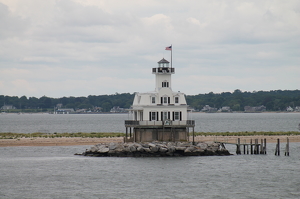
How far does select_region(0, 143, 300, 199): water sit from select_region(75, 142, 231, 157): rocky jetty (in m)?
1.36

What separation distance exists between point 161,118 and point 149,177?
1572 centimetres

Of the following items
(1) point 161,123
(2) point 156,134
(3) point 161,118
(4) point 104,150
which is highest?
(3) point 161,118

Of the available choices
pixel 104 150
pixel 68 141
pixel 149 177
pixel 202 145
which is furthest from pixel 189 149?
pixel 68 141

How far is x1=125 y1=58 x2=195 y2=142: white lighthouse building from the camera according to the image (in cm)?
6581

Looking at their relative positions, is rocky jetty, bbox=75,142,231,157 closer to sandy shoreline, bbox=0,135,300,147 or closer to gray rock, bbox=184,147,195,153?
gray rock, bbox=184,147,195,153

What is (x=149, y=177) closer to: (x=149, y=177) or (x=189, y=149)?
(x=149, y=177)

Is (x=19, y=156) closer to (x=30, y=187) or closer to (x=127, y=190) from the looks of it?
(x=30, y=187)

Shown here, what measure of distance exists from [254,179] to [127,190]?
13.2 m

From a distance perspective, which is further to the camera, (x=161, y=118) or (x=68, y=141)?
(x=68, y=141)

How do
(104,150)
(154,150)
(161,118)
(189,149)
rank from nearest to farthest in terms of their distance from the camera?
(154,150), (189,149), (104,150), (161,118)

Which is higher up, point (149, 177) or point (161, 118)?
point (161, 118)

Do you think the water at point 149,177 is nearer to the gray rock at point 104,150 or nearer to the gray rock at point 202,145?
the gray rock at point 104,150

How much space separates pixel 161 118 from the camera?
218ft

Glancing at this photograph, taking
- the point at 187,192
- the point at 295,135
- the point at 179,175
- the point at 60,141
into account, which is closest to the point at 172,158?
the point at 179,175
